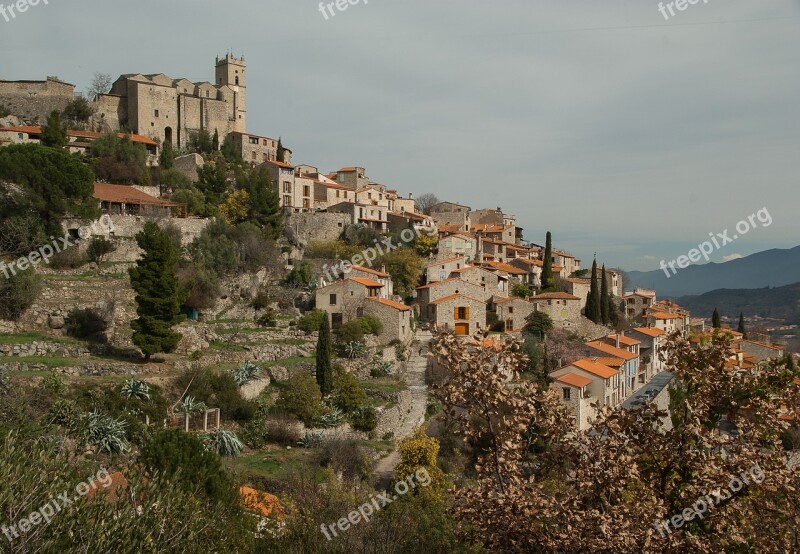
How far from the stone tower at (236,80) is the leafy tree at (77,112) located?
1392 cm

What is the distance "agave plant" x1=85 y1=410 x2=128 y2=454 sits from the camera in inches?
736

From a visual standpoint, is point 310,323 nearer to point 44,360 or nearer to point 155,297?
point 155,297

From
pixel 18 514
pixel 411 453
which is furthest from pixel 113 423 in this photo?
pixel 18 514

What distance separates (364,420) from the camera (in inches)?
1084

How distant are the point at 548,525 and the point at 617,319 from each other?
155ft

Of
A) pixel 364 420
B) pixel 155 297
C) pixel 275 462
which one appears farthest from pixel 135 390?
pixel 364 420

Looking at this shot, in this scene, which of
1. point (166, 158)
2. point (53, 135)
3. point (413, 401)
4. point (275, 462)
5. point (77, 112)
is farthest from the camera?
point (77, 112)

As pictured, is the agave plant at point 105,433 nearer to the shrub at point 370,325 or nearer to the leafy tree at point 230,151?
the shrub at point 370,325

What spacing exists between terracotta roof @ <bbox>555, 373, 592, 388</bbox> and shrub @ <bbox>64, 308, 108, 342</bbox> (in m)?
19.9

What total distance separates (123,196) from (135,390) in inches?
771

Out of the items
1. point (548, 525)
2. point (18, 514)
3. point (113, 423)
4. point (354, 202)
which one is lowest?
point (113, 423)

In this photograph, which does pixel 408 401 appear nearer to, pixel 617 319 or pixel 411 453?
pixel 411 453

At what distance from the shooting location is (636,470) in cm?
747

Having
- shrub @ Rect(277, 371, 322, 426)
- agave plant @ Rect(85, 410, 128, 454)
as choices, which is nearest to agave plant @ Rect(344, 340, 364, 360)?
shrub @ Rect(277, 371, 322, 426)
